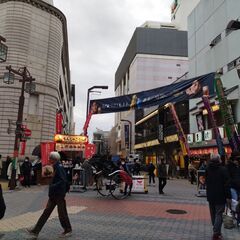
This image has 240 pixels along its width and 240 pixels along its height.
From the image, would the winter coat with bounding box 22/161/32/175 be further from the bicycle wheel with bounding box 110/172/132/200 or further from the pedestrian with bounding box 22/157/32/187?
the bicycle wheel with bounding box 110/172/132/200

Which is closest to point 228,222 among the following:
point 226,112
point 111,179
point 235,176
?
point 235,176

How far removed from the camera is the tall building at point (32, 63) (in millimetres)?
30938

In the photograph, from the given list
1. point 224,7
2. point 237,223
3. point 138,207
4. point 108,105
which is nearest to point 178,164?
point 224,7

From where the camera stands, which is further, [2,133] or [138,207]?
[2,133]

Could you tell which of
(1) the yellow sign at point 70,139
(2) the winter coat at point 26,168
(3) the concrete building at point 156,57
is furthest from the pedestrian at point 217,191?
(3) the concrete building at point 156,57

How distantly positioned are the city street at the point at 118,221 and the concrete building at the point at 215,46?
656 inches

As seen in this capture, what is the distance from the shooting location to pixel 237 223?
8828 mm

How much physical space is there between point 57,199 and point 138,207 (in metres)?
5.34

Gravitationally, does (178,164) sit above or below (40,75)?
below

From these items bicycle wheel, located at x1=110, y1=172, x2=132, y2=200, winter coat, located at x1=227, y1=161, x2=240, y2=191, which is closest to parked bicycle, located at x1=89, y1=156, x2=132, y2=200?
bicycle wheel, located at x1=110, y1=172, x2=132, y2=200

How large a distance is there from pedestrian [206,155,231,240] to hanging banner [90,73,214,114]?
867 cm

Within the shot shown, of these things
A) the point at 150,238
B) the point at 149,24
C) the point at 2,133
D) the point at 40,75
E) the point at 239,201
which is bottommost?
the point at 150,238

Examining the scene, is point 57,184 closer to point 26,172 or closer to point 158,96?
point 158,96

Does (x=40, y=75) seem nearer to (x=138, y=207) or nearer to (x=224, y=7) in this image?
(x=224, y=7)
